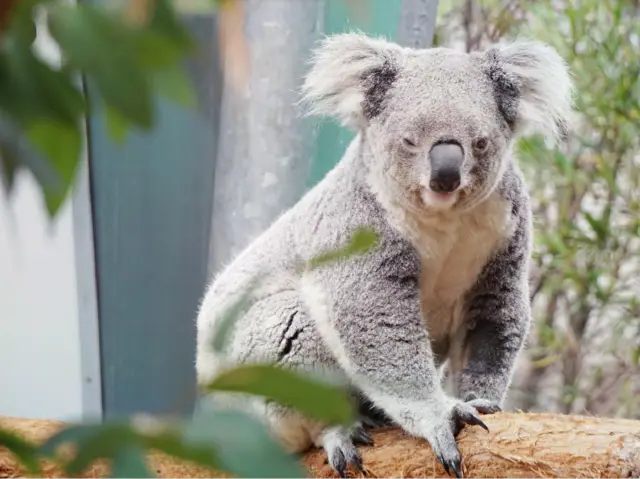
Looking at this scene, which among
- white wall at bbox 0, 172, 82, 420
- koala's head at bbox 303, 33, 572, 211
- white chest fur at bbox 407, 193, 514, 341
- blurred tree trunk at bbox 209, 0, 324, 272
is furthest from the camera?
white wall at bbox 0, 172, 82, 420

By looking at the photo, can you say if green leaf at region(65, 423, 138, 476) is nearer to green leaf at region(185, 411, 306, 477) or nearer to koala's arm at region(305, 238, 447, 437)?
green leaf at region(185, 411, 306, 477)

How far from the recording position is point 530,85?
2.38 m

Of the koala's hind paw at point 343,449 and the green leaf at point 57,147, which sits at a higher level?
the green leaf at point 57,147

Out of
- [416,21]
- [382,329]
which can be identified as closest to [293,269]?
[382,329]

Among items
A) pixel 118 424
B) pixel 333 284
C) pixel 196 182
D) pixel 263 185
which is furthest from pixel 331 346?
pixel 118 424

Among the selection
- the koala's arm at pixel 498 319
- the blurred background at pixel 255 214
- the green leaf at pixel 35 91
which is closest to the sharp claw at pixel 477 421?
the koala's arm at pixel 498 319

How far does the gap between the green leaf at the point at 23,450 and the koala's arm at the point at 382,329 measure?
5.89 feet

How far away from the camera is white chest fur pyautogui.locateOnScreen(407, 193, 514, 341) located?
227cm

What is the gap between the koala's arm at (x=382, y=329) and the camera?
7.20 ft

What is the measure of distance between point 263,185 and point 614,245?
1.79 m

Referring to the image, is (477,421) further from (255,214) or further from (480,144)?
(255,214)

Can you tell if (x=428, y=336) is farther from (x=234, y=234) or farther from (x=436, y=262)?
(x=234, y=234)

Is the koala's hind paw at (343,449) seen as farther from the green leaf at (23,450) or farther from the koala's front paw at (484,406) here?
the green leaf at (23,450)

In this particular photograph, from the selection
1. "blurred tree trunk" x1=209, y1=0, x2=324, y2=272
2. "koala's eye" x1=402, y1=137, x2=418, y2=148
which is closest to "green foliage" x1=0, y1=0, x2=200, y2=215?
"koala's eye" x1=402, y1=137, x2=418, y2=148
